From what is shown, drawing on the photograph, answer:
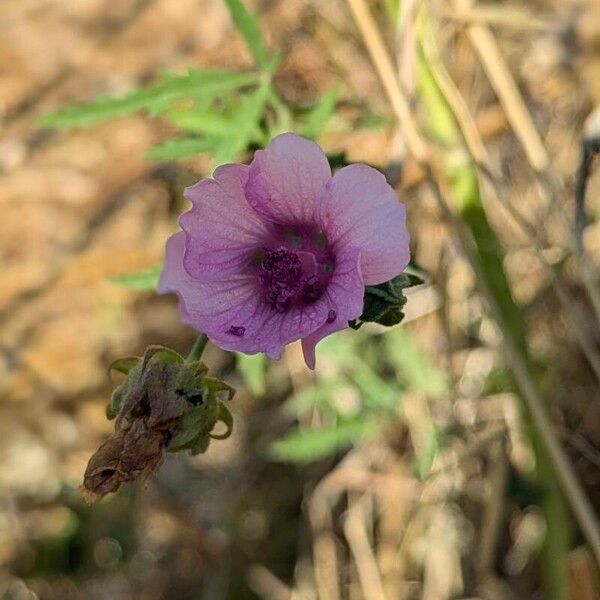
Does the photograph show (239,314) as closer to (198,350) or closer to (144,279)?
(198,350)

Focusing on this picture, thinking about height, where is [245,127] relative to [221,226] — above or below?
above

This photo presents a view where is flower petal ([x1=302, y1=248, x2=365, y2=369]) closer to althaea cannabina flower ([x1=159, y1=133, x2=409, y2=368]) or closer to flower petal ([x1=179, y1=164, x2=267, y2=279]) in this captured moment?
althaea cannabina flower ([x1=159, y1=133, x2=409, y2=368])

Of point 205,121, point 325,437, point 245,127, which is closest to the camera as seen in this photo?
point 245,127

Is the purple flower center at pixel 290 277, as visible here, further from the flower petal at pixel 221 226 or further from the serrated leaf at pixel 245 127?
the serrated leaf at pixel 245 127

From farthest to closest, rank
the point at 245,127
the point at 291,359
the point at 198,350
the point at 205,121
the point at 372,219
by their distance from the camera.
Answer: the point at 291,359 < the point at 205,121 < the point at 245,127 < the point at 198,350 < the point at 372,219

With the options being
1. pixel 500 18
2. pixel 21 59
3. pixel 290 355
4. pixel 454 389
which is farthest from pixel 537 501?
pixel 21 59

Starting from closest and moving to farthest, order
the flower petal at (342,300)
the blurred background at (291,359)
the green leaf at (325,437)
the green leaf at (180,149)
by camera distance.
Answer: the flower petal at (342,300)
the green leaf at (180,149)
the green leaf at (325,437)
the blurred background at (291,359)

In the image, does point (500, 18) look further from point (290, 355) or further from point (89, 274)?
point (89, 274)

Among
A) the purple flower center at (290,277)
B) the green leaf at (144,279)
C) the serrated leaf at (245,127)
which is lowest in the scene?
the purple flower center at (290,277)

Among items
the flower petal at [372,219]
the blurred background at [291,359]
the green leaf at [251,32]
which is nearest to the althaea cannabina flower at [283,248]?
the flower petal at [372,219]

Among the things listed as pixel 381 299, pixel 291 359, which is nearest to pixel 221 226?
pixel 381 299
